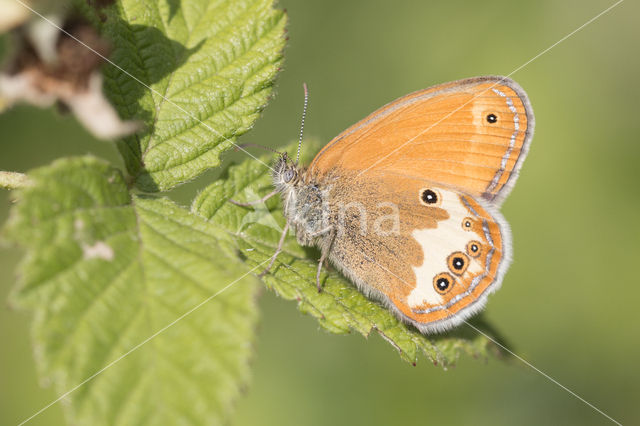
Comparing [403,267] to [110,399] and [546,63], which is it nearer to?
[110,399]

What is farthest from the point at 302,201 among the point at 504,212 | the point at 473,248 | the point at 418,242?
the point at 504,212

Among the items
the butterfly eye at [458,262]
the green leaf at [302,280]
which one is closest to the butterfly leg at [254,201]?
the green leaf at [302,280]

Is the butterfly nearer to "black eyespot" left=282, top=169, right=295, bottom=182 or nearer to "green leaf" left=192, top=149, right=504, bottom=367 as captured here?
"black eyespot" left=282, top=169, right=295, bottom=182

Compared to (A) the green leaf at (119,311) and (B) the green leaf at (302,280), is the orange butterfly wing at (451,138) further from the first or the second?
(A) the green leaf at (119,311)

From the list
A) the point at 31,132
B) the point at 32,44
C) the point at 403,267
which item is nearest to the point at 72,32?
the point at 32,44

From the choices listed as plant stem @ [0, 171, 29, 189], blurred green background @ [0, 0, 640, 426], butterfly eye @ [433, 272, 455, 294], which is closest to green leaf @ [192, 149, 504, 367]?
butterfly eye @ [433, 272, 455, 294]

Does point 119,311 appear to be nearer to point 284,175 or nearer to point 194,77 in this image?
point 194,77
